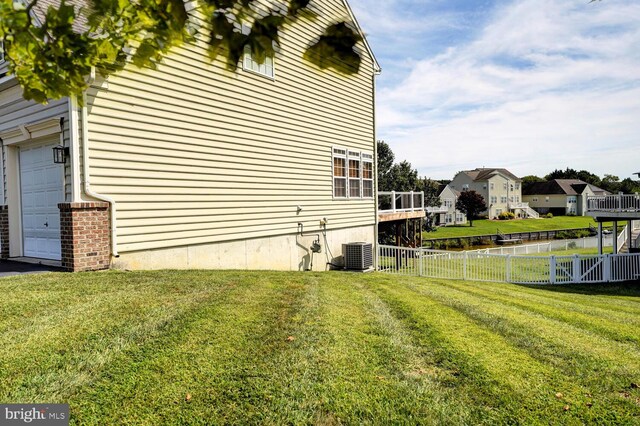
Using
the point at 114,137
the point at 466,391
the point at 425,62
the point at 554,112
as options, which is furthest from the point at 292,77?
the point at 554,112

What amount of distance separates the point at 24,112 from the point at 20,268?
10.5ft

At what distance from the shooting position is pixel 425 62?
40.7 feet

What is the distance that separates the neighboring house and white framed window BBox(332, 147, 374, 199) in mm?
72359

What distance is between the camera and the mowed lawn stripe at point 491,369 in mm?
3266

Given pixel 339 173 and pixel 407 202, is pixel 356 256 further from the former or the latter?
pixel 407 202

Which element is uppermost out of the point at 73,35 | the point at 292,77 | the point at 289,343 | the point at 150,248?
the point at 292,77

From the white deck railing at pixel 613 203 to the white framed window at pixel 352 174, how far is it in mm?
13669

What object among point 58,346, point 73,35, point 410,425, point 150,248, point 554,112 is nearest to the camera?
point 73,35

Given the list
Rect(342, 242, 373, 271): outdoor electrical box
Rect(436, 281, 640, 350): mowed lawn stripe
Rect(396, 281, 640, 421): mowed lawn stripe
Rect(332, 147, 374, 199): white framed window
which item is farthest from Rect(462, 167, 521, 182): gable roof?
Rect(396, 281, 640, 421): mowed lawn stripe

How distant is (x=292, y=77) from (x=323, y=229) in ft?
15.8

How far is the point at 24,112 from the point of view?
816 centimetres

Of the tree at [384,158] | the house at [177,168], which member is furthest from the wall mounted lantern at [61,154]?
the tree at [384,158]

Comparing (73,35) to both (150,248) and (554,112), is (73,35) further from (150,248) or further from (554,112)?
(554,112)

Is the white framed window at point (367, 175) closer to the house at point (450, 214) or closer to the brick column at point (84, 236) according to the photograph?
the brick column at point (84, 236)
